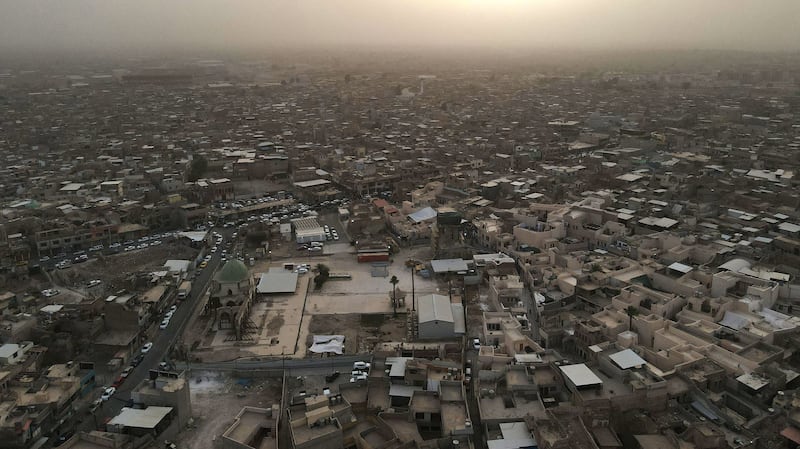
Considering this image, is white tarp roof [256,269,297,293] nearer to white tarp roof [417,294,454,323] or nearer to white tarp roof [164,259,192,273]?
white tarp roof [164,259,192,273]

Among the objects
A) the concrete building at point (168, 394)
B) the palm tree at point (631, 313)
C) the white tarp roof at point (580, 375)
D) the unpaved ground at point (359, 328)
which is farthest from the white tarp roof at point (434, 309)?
the concrete building at point (168, 394)

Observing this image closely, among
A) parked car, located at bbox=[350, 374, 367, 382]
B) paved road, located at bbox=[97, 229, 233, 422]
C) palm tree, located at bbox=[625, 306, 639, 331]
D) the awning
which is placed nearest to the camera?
the awning

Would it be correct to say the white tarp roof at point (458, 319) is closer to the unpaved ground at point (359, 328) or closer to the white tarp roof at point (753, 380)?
the unpaved ground at point (359, 328)

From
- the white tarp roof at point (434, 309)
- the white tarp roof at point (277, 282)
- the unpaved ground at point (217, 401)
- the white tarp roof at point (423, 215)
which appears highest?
the white tarp roof at point (423, 215)

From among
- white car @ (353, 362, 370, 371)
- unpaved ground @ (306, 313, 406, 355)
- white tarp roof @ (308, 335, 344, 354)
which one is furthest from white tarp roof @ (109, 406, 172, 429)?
unpaved ground @ (306, 313, 406, 355)

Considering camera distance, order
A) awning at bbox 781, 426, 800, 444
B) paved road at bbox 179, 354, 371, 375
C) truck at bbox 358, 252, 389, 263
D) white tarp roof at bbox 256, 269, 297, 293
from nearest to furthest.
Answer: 1. awning at bbox 781, 426, 800, 444
2. paved road at bbox 179, 354, 371, 375
3. white tarp roof at bbox 256, 269, 297, 293
4. truck at bbox 358, 252, 389, 263
